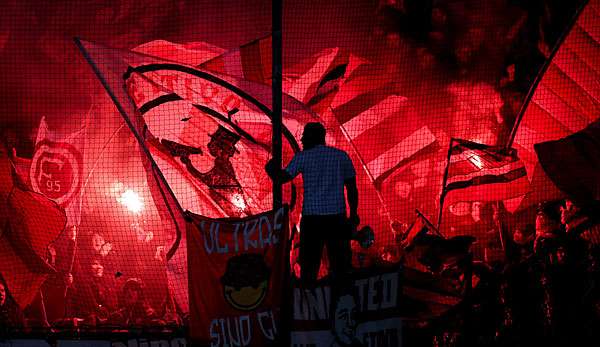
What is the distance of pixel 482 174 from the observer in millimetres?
9227

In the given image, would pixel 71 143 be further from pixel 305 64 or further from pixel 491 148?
pixel 491 148

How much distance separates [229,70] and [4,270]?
335 centimetres

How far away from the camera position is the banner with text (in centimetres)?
640

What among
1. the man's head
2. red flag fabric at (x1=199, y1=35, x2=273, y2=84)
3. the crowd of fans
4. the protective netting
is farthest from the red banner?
red flag fabric at (x1=199, y1=35, x2=273, y2=84)

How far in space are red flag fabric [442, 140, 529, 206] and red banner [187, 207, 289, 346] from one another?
330cm

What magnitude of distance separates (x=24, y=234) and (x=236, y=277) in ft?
10.8

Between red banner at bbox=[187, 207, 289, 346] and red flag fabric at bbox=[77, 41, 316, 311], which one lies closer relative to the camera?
red banner at bbox=[187, 207, 289, 346]

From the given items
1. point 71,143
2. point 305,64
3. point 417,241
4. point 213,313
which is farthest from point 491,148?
point 71,143

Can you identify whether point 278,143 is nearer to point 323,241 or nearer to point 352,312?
point 323,241

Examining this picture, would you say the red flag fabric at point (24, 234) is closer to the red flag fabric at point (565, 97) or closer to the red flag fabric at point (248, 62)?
the red flag fabric at point (248, 62)

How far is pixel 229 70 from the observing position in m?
9.41

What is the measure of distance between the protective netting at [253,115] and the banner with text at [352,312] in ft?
8.65

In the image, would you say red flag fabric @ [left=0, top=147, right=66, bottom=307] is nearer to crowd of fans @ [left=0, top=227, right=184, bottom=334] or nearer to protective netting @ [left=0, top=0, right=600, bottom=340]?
protective netting @ [left=0, top=0, right=600, bottom=340]

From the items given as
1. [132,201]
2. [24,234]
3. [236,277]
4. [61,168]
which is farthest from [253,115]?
[236,277]
